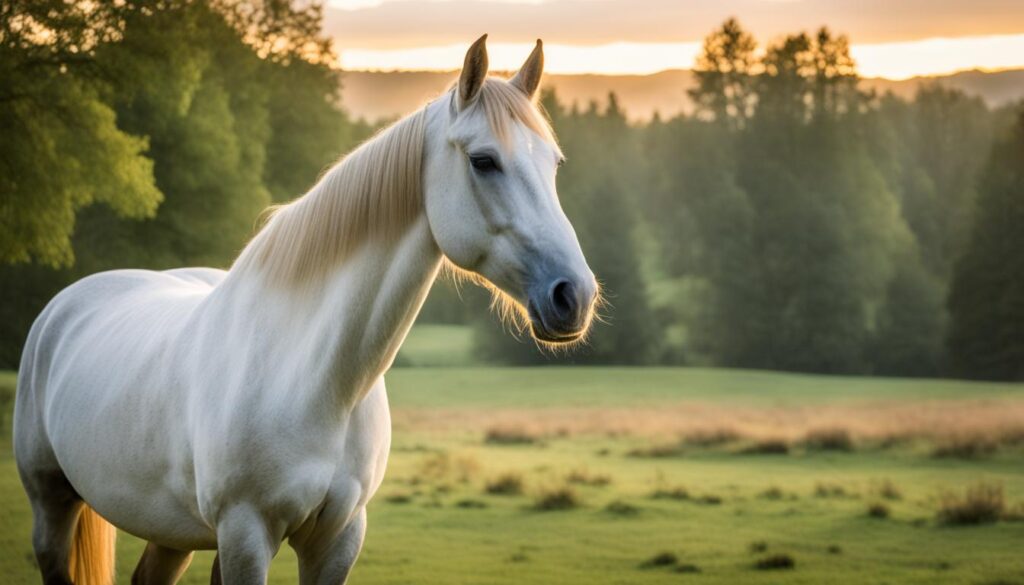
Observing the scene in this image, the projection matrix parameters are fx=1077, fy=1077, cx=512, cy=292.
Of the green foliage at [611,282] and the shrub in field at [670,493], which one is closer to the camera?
the shrub in field at [670,493]

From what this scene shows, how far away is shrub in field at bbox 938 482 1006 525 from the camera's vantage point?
11.7 metres

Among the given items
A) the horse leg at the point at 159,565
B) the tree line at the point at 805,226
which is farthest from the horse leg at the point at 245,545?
the tree line at the point at 805,226

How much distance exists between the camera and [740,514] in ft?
40.7

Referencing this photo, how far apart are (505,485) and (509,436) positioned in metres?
6.14

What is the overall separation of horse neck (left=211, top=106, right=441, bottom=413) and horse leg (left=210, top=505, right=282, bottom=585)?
458mm

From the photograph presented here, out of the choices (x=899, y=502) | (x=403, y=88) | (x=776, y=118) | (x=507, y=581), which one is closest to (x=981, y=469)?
(x=899, y=502)

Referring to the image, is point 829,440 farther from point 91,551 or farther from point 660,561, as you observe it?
point 91,551

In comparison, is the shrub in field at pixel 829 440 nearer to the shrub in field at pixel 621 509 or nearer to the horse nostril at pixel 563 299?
the shrub in field at pixel 621 509

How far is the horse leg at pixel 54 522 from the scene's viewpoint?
520cm

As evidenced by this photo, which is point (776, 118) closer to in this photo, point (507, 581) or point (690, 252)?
point (690, 252)

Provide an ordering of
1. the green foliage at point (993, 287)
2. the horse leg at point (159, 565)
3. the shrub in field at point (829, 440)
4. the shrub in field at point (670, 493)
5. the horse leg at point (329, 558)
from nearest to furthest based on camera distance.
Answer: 1. the horse leg at point (329, 558)
2. the horse leg at point (159, 565)
3. the shrub in field at point (670, 493)
4. the shrub in field at point (829, 440)
5. the green foliage at point (993, 287)

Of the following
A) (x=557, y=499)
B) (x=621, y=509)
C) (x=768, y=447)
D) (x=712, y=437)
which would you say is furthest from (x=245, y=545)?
(x=712, y=437)

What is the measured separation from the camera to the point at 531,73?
11.6 ft

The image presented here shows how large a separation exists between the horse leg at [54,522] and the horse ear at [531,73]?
3191mm
